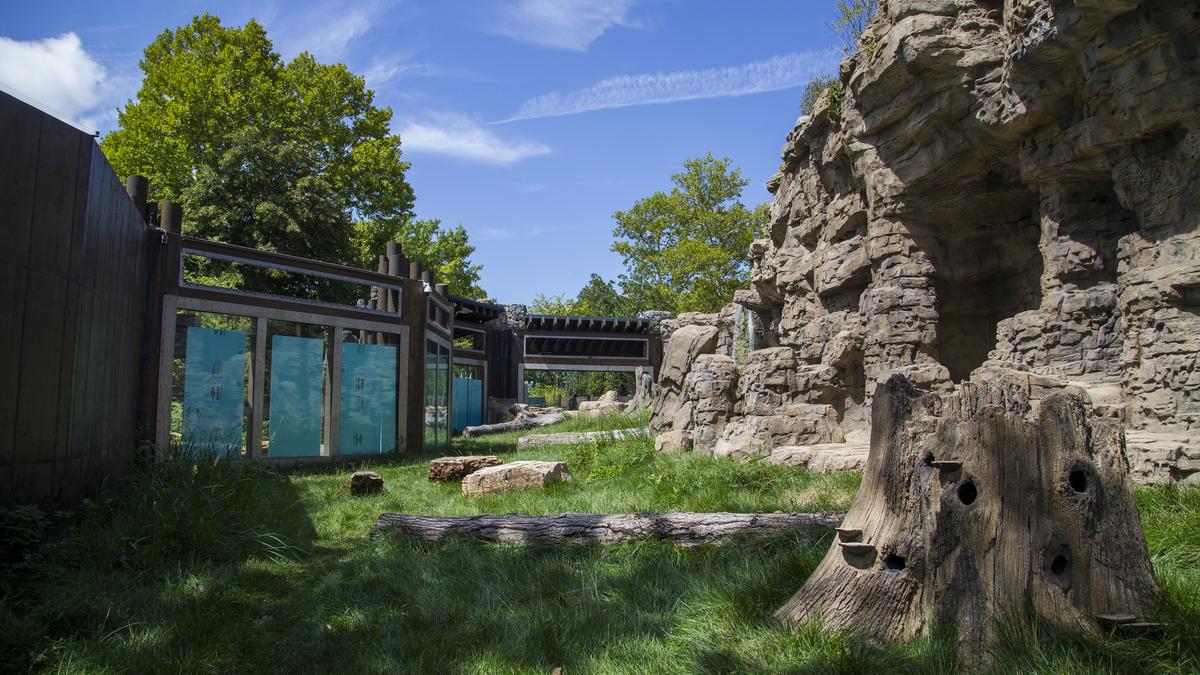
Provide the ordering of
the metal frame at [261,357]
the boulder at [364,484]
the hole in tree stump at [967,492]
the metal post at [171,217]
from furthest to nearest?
the metal post at [171,217], the metal frame at [261,357], the boulder at [364,484], the hole in tree stump at [967,492]

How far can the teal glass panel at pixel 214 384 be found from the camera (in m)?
9.55

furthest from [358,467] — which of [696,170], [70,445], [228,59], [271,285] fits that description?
[696,170]

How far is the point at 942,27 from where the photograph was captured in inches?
405

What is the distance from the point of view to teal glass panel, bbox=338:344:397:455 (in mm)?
11883

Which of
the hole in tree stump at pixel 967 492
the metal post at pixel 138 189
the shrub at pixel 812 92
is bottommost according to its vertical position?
the hole in tree stump at pixel 967 492

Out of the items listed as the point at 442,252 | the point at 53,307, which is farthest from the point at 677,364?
the point at 442,252

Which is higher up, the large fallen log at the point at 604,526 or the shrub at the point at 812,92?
the shrub at the point at 812,92

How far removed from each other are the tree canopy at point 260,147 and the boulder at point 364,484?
1341 centimetres

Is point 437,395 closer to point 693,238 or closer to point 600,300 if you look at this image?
point 693,238

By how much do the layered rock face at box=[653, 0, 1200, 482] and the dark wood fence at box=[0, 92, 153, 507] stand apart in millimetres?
7720

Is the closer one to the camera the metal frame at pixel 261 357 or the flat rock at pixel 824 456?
the flat rock at pixel 824 456

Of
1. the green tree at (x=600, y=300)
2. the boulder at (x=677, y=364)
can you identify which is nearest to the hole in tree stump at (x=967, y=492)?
the boulder at (x=677, y=364)

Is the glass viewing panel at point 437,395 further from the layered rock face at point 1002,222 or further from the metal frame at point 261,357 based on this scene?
→ the layered rock face at point 1002,222

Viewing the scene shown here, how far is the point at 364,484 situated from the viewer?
843cm
